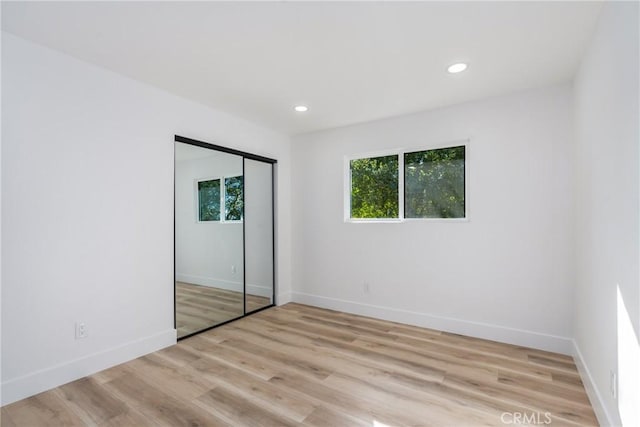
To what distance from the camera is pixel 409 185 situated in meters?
3.70

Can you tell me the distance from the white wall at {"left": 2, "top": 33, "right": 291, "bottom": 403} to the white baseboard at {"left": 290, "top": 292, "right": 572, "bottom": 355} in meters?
2.06

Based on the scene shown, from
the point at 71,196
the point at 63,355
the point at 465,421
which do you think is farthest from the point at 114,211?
the point at 465,421

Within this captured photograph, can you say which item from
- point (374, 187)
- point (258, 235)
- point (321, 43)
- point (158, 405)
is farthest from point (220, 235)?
point (321, 43)

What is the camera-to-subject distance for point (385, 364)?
8.59 ft

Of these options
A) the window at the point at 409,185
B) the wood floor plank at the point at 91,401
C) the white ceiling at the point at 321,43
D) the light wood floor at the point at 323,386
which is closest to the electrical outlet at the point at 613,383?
the light wood floor at the point at 323,386

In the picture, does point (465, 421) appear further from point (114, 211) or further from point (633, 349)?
point (114, 211)

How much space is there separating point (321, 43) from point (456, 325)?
2992 millimetres

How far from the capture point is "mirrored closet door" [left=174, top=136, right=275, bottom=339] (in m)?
3.22

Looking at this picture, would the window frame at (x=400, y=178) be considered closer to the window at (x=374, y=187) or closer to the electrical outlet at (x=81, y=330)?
the window at (x=374, y=187)

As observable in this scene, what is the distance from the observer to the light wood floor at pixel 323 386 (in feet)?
6.31

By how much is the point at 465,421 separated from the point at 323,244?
106 inches

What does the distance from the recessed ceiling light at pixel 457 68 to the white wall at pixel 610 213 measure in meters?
0.79

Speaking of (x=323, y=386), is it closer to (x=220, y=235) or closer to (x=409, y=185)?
(x=220, y=235)

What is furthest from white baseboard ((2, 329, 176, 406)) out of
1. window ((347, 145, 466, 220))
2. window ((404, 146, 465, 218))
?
window ((404, 146, 465, 218))
